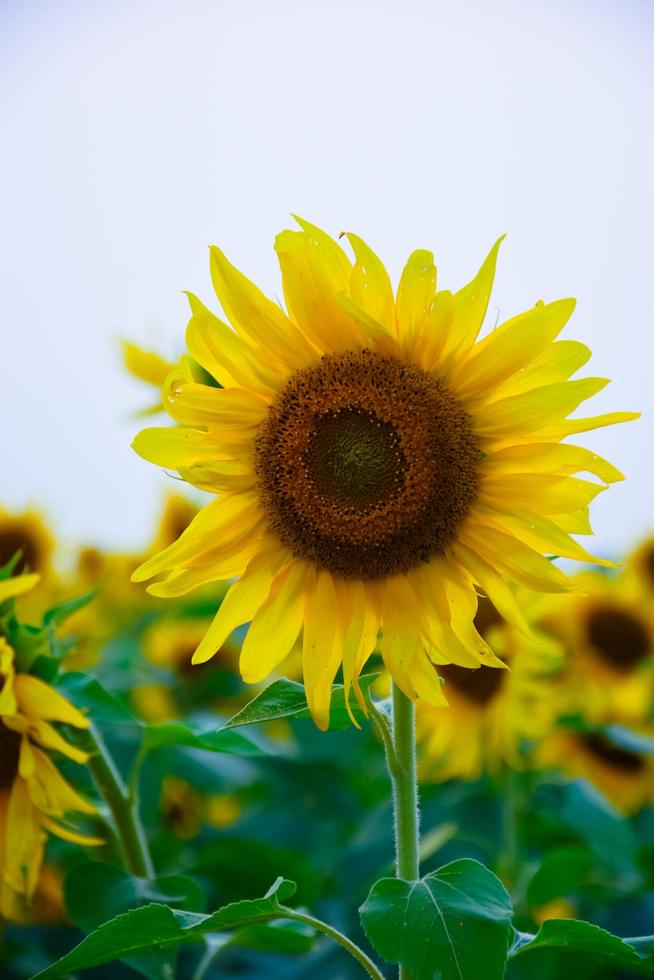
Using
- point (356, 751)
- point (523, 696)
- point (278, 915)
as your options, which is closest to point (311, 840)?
point (356, 751)

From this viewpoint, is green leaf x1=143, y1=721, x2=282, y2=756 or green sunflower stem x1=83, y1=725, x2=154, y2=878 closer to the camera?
green leaf x1=143, y1=721, x2=282, y2=756

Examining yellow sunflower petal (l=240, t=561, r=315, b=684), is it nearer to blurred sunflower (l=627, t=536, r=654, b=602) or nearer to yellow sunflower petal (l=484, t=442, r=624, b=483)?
yellow sunflower petal (l=484, t=442, r=624, b=483)

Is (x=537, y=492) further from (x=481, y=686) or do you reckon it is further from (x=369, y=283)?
(x=481, y=686)

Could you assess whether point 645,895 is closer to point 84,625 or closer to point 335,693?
point 335,693

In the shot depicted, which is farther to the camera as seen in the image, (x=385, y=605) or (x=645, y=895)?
(x=645, y=895)

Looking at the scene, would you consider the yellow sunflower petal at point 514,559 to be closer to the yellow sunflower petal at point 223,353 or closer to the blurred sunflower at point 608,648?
the yellow sunflower petal at point 223,353

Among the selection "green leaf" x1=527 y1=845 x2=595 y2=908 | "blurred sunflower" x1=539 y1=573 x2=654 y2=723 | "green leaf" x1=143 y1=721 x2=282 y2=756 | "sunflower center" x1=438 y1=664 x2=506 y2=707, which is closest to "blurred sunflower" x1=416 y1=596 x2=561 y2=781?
"sunflower center" x1=438 y1=664 x2=506 y2=707

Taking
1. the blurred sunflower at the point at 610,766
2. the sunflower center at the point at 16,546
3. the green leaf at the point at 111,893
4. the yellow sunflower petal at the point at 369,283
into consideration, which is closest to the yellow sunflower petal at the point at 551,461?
the yellow sunflower petal at the point at 369,283
